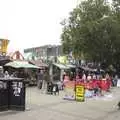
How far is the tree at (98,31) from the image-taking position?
1850 cm

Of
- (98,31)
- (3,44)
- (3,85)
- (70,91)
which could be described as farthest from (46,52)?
(3,85)

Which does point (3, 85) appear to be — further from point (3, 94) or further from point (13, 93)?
point (13, 93)

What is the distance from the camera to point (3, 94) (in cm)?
1611

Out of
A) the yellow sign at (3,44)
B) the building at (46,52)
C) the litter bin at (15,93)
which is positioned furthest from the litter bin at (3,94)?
the building at (46,52)

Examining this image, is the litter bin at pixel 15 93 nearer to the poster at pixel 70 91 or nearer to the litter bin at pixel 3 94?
the litter bin at pixel 3 94

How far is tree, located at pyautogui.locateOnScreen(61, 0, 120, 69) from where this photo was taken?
60.7ft

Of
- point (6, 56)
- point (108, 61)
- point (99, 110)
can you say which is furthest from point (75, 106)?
point (6, 56)

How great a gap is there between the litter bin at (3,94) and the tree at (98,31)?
491 cm

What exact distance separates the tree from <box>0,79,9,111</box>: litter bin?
4912 mm

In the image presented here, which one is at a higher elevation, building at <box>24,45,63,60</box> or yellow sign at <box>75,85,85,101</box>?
building at <box>24,45,63,60</box>

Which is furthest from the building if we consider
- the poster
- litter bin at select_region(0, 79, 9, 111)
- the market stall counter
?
litter bin at select_region(0, 79, 9, 111)

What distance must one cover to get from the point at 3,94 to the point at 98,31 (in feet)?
18.1

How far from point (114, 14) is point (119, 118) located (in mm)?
5280

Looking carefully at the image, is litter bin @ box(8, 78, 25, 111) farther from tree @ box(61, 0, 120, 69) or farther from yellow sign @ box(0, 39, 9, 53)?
yellow sign @ box(0, 39, 9, 53)
